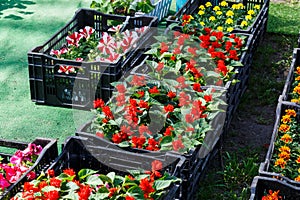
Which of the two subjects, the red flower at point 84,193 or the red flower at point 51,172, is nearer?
the red flower at point 84,193

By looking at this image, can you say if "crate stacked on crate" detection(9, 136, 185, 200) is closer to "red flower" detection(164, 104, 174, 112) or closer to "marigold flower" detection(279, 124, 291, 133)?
"red flower" detection(164, 104, 174, 112)

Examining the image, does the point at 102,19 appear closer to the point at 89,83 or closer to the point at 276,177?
the point at 89,83

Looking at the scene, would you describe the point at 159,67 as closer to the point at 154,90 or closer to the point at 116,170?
the point at 154,90

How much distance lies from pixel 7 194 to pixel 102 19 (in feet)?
10.2

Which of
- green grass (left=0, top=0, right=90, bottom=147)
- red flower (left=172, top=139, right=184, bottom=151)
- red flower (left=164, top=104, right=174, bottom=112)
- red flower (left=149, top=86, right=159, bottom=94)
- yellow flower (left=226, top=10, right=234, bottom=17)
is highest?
yellow flower (left=226, top=10, right=234, bottom=17)

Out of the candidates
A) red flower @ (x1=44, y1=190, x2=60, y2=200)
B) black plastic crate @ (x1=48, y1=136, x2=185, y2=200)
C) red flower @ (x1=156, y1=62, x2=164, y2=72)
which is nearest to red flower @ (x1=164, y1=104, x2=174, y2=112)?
black plastic crate @ (x1=48, y1=136, x2=185, y2=200)

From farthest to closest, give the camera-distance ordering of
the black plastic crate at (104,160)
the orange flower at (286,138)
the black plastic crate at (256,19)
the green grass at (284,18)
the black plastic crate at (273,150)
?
the green grass at (284,18)
the black plastic crate at (256,19)
the orange flower at (286,138)
the black plastic crate at (104,160)
the black plastic crate at (273,150)

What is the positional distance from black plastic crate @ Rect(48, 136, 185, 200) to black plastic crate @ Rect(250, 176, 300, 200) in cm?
48

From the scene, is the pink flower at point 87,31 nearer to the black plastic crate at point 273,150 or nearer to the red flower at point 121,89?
the red flower at point 121,89

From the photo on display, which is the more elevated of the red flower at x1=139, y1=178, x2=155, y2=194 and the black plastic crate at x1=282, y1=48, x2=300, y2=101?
the black plastic crate at x1=282, y1=48, x2=300, y2=101

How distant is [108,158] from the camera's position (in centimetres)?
397

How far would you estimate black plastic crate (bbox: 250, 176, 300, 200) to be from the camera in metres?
3.57

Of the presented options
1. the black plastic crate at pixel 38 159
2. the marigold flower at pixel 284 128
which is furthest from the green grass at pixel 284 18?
the black plastic crate at pixel 38 159

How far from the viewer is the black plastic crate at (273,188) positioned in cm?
357
